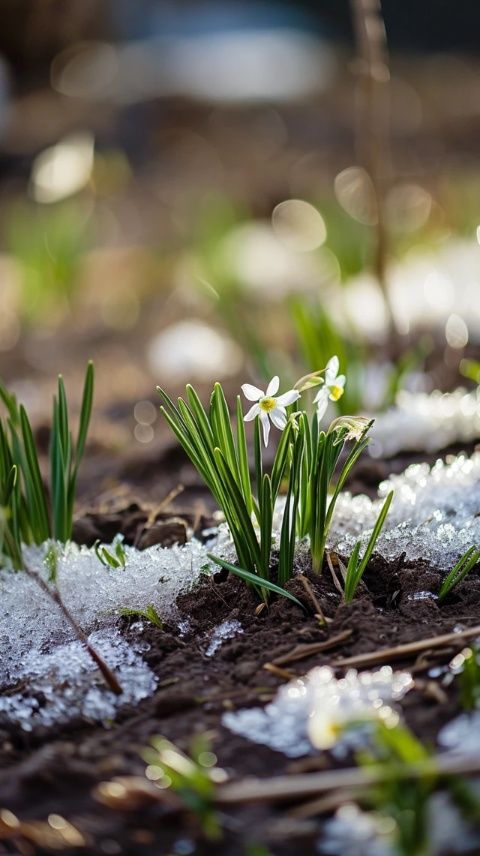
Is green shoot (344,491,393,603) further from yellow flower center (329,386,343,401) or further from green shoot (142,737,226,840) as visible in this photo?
green shoot (142,737,226,840)

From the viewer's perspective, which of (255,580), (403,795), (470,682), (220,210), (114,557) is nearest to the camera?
(403,795)

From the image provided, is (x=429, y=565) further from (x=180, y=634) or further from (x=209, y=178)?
(x=209, y=178)

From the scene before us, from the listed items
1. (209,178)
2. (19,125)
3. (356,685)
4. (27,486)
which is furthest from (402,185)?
(356,685)

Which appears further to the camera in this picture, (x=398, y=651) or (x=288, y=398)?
(x=288, y=398)

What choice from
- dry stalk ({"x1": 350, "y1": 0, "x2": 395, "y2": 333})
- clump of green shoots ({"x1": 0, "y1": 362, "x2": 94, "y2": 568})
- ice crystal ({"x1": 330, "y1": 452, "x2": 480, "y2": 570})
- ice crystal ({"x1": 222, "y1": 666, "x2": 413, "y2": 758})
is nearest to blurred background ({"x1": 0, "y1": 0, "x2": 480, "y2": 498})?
dry stalk ({"x1": 350, "y1": 0, "x2": 395, "y2": 333})

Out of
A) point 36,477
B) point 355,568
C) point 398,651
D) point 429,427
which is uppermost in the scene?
point 429,427

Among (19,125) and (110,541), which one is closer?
(110,541)

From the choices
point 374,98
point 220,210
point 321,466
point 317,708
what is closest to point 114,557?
point 321,466

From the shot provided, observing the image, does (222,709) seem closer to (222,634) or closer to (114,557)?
(222,634)
